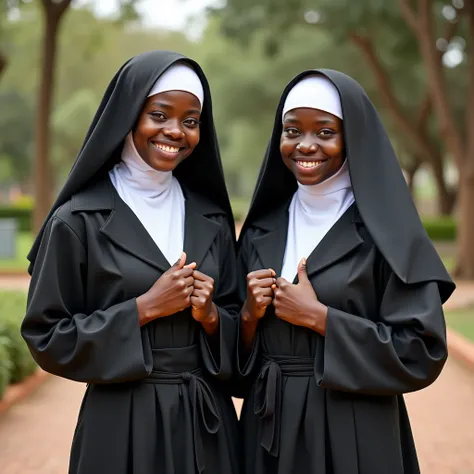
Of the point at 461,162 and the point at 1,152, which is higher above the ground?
the point at 1,152

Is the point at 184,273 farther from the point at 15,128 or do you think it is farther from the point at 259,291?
the point at 15,128

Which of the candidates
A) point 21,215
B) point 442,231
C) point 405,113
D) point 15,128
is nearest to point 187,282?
point 405,113

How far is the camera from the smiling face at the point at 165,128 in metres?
3.44

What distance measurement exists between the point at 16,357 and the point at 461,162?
11.2m

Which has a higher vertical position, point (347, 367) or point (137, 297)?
point (137, 297)

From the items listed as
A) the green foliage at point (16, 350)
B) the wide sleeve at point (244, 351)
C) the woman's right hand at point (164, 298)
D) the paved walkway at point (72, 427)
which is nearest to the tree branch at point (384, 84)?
the paved walkway at point (72, 427)

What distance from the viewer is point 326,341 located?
3348 millimetres

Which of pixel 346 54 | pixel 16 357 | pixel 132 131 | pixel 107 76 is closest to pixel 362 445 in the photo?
pixel 132 131

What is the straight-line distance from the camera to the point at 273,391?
3.44 m

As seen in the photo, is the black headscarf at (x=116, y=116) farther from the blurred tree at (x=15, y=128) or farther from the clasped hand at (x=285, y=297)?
the blurred tree at (x=15, y=128)

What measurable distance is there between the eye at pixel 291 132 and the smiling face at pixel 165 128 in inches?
15.2

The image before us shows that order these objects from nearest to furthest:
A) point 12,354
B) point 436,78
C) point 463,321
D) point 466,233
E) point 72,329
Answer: point 72,329 → point 12,354 → point 463,321 → point 436,78 → point 466,233

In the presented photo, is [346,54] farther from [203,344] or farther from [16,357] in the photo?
[203,344]

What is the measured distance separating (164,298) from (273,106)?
88.2 feet
